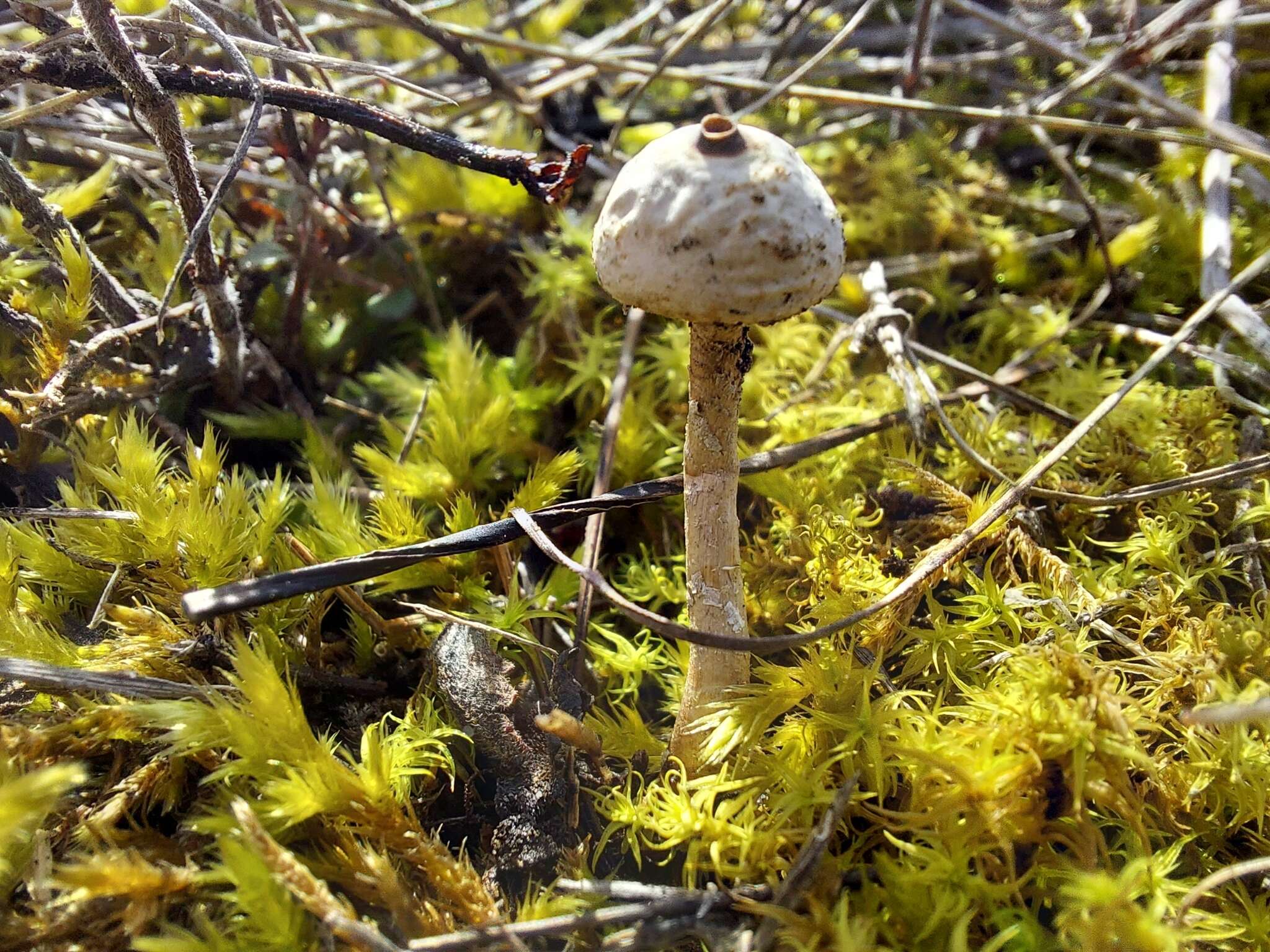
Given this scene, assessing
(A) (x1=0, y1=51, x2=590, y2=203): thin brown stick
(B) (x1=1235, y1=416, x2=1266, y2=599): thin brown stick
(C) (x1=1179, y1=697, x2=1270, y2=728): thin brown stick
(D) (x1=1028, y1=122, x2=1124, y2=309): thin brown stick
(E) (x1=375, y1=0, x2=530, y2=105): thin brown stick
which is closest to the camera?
(C) (x1=1179, y1=697, x2=1270, y2=728): thin brown stick

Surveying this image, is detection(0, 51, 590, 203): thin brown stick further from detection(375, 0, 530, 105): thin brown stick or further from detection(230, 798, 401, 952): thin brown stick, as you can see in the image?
detection(230, 798, 401, 952): thin brown stick

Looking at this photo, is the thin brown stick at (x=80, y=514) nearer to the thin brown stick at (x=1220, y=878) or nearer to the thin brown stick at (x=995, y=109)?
the thin brown stick at (x=995, y=109)

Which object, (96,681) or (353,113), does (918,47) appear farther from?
(96,681)

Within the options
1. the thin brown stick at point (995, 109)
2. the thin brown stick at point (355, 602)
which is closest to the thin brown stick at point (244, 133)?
the thin brown stick at point (355, 602)

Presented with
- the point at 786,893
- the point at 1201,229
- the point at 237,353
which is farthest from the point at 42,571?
the point at 1201,229

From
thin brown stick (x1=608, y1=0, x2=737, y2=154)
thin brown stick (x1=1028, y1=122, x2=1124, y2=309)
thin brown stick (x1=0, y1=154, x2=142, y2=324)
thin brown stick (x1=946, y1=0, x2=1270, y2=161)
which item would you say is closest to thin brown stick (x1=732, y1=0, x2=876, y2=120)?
thin brown stick (x1=608, y1=0, x2=737, y2=154)

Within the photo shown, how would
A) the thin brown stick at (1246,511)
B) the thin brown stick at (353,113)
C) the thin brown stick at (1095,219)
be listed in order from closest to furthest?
the thin brown stick at (353,113), the thin brown stick at (1246,511), the thin brown stick at (1095,219)

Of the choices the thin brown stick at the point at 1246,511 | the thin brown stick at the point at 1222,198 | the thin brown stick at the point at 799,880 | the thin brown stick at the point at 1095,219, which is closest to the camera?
the thin brown stick at the point at 799,880

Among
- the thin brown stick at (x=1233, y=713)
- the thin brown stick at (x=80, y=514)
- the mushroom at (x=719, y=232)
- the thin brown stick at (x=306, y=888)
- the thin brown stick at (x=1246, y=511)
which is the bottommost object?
the thin brown stick at (x=306, y=888)
